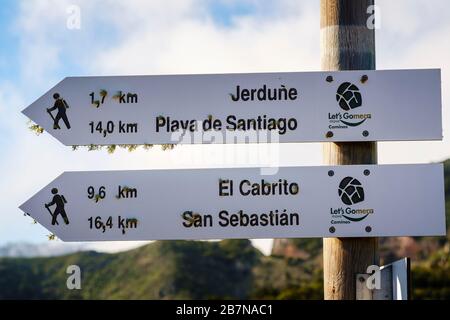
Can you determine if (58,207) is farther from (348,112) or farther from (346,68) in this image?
(346,68)

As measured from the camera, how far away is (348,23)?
5473mm

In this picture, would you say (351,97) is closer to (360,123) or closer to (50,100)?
(360,123)

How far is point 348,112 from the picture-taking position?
17.8 ft

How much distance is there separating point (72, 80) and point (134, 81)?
0.43m

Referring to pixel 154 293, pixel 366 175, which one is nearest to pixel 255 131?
pixel 366 175

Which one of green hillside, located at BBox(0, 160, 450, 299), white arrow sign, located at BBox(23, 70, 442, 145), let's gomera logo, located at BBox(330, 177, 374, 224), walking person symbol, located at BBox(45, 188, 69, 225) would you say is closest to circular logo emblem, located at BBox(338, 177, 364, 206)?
let's gomera logo, located at BBox(330, 177, 374, 224)

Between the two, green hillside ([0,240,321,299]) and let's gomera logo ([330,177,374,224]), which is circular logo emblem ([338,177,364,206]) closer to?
let's gomera logo ([330,177,374,224])

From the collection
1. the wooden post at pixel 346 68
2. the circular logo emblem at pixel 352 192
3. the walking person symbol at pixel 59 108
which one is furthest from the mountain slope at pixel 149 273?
the circular logo emblem at pixel 352 192

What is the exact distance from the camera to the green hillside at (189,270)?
57781 mm

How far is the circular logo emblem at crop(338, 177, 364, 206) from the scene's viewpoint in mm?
5312

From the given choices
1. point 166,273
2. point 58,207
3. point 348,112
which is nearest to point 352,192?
point 348,112

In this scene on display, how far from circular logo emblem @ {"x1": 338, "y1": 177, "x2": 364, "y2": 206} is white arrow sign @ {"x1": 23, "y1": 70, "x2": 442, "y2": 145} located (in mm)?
287

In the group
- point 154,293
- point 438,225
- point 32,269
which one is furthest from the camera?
point 32,269

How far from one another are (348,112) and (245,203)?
36.3 inches
